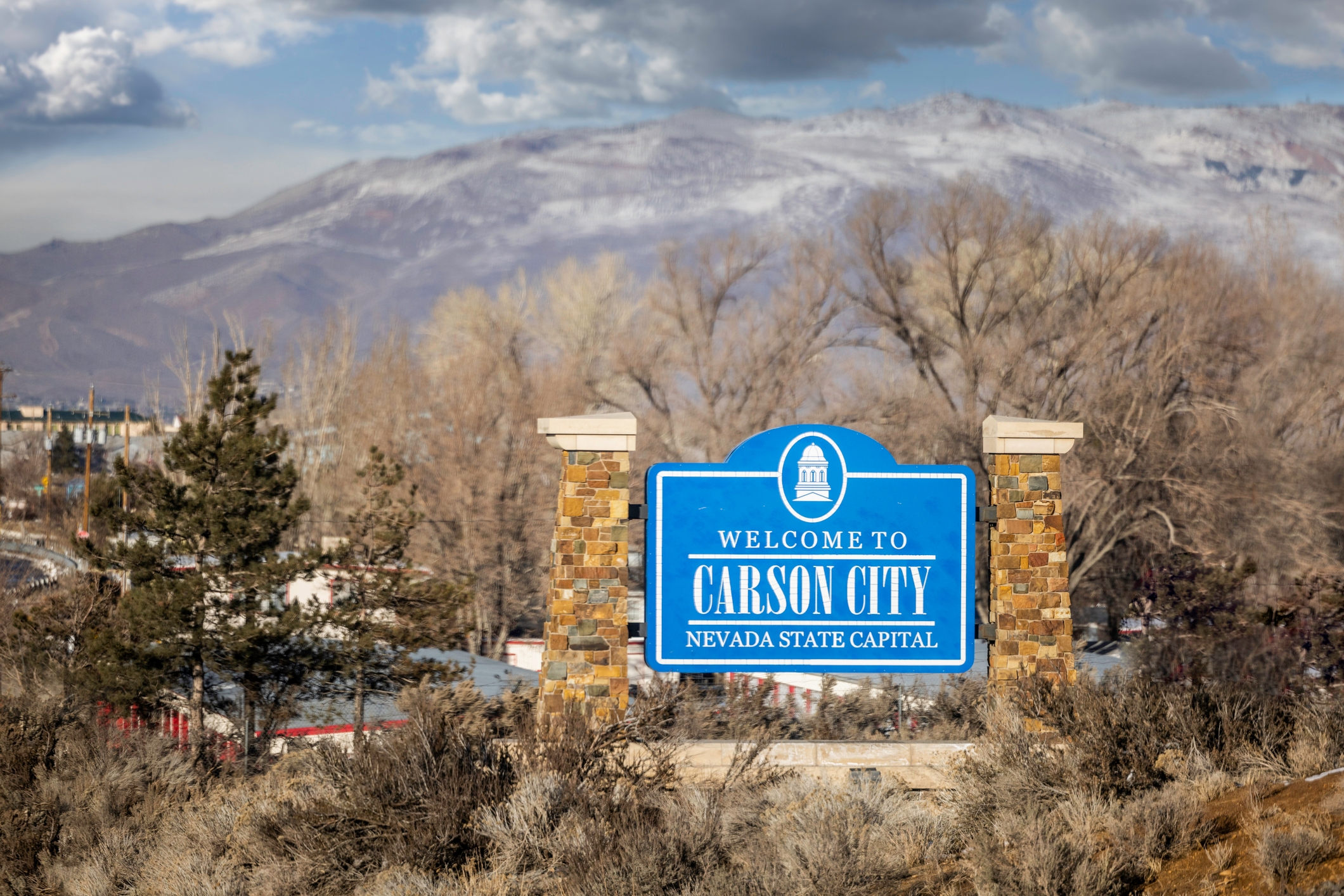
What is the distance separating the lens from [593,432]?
34.0 feet

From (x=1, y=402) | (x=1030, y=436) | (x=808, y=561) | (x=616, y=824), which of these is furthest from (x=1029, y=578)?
(x=1, y=402)

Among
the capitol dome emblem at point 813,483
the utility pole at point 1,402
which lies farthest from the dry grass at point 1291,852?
the utility pole at point 1,402

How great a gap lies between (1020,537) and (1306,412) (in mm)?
27033

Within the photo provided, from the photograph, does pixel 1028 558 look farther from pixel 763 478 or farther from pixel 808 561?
pixel 763 478

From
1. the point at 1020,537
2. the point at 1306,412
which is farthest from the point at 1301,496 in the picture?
the point at 1020,537

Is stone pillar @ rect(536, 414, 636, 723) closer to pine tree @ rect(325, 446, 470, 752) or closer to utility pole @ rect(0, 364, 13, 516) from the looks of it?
pine tree @ rect(325, 446, 470, 752)

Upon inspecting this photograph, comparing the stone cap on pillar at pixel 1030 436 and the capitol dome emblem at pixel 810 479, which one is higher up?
the stone cap on pillar at pixel 1030 436

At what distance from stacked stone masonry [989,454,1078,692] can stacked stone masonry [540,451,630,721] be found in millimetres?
3431

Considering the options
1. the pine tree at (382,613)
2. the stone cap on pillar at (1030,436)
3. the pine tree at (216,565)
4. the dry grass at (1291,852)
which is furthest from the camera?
the pine tree at (382,613)

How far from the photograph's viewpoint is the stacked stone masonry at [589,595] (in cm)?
1031

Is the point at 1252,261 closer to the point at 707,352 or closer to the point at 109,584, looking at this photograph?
the point at 707,352

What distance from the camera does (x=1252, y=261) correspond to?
4162 cm

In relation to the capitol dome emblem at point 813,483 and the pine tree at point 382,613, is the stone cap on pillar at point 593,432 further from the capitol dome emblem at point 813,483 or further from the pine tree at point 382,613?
the pine tree at point 382,613

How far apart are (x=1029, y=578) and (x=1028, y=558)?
0.59 feet
